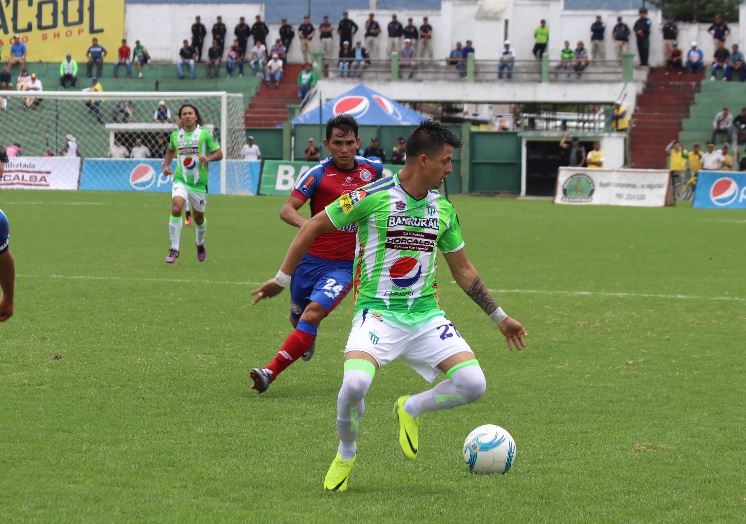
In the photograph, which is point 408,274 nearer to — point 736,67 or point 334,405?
point 334,405

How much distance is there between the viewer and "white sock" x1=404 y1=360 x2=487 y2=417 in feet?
22.0

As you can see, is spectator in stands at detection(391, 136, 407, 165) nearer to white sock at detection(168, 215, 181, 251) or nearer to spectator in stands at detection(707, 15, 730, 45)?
spectator in stands at detection(707, 15, 730, 45)

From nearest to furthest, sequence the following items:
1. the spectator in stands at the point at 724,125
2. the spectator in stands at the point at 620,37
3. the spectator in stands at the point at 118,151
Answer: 1. the spectator in stands at the point at 118,151
2. the spectator in stands at the point at 724,125
3. the spectator in stands at the point at 620,37

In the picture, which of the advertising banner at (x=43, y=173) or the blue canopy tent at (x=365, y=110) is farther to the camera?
the blue canopy tent at (x=365, y=110)

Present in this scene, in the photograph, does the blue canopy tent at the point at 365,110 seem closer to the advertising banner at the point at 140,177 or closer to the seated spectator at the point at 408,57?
the advertising banner at the point at 140,177

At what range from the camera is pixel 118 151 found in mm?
40375

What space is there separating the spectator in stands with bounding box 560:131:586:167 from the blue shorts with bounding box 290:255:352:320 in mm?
32839

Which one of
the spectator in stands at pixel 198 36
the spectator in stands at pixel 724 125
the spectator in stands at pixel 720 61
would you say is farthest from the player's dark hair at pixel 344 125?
the spectator in stands at pixel 198 36

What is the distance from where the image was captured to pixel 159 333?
1188 cm

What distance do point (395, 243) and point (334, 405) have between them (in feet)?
7.52

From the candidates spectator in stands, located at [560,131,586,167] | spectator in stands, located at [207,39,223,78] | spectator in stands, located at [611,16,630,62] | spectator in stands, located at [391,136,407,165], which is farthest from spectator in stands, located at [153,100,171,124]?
spectator in stands, located at [611,16,630,62]

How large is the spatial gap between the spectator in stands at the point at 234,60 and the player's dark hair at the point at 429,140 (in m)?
45.5

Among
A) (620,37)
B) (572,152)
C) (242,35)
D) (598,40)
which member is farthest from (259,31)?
(572,152)

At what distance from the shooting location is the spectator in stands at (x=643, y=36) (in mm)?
49531
